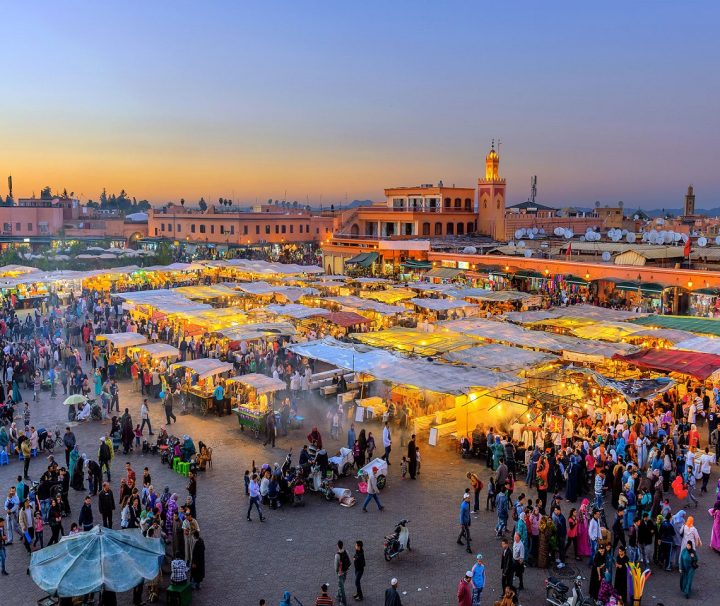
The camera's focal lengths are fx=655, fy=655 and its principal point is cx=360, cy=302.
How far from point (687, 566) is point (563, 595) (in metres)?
1.88

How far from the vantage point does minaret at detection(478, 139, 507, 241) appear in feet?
177

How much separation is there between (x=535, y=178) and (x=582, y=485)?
111 metres

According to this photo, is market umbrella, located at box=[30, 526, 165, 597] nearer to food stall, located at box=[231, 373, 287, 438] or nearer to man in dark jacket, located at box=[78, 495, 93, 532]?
man in dark jacket, located at box=[78, 495, 93, 532]

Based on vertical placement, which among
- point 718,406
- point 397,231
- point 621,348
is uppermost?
point 397,231

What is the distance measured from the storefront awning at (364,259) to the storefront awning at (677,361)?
2762 cm

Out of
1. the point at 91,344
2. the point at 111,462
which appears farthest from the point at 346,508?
the point at 91,344

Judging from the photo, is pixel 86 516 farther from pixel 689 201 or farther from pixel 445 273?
pixel 689 201

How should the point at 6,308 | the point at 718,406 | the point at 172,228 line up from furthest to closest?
the point at 172,228 → the point at 6,308 → the point at 718,406

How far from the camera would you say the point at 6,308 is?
2994cm

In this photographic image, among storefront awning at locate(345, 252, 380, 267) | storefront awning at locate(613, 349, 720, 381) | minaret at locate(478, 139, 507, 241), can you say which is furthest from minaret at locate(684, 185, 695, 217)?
storefront awning at locate(613, 349, 720, 381)

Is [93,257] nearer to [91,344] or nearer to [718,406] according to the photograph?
[91,344]

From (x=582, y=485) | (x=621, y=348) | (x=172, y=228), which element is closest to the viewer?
(x=582, y=485)

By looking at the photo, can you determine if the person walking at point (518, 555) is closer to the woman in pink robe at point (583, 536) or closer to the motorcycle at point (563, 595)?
the motorcycle at point (563, 595)

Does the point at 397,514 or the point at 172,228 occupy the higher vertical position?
the point at 172,228
